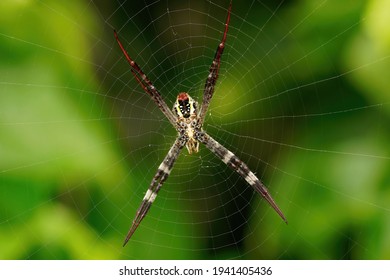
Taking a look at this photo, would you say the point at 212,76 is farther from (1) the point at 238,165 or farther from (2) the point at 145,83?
(1) the point at 238,165

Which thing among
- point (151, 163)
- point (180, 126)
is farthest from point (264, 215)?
point (180, 126)

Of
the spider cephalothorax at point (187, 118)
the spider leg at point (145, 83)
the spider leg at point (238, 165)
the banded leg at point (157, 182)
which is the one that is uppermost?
the spider leg at point (145, 83)

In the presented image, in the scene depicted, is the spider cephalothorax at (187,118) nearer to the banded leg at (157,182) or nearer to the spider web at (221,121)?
the banded leg at (157,182)

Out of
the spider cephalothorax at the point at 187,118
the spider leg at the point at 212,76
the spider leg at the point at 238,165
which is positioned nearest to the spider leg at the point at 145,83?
the spider cephalothorax at the point at 187,118

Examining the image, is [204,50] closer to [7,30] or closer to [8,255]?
[7,30]

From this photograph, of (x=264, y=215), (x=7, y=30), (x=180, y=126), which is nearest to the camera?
(x=7, y=30)

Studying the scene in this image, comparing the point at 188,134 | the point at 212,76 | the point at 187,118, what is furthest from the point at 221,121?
the point at 188,134

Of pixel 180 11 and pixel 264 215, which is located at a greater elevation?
pixel 180 11
